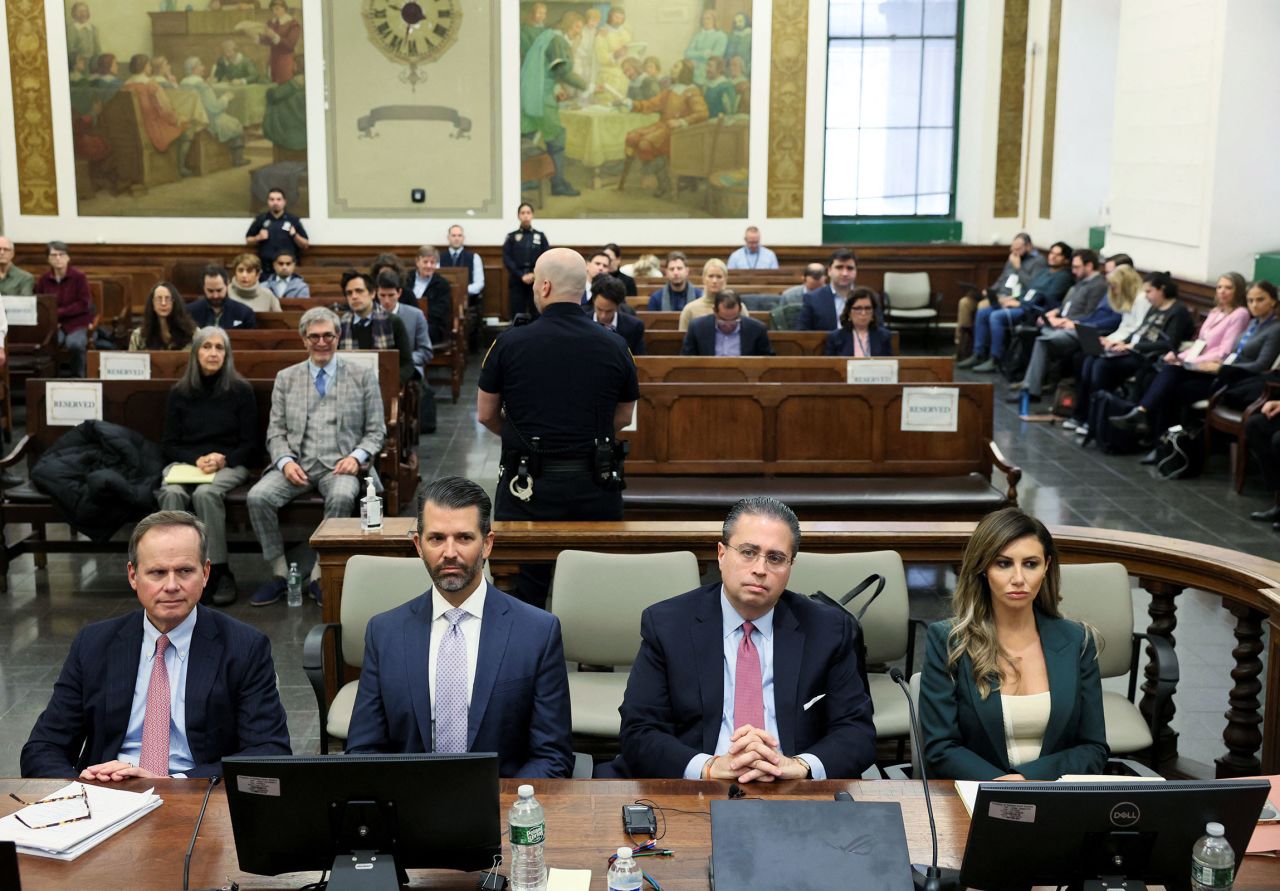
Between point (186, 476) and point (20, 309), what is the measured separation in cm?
533

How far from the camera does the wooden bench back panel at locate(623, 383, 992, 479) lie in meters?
7.61

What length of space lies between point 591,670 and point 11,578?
3.76 m

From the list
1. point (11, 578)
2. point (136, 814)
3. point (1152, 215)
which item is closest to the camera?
point (136, 814)

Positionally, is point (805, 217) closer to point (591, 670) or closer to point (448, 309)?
point (448, 309)

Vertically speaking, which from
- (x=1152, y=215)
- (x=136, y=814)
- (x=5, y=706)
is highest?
(x=1152, y=215)

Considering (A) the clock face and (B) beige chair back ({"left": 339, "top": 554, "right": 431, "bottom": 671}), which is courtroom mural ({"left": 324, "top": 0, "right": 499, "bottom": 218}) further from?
(B) beige chair back ({"left": 339, "top": 554, "right": 431, "bottom": 671})

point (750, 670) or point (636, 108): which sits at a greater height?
point (636, 108)

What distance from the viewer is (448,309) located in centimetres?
1280

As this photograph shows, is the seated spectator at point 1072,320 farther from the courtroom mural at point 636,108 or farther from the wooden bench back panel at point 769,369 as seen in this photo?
the courtroom mural at point 636,108

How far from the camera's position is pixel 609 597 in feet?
14.7

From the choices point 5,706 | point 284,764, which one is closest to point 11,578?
point 5,706

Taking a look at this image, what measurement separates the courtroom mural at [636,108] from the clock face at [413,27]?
34.0 inches

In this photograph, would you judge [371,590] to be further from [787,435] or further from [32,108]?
[32,108]

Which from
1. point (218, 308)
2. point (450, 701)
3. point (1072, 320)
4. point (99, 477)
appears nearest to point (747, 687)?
point (450, 701)
